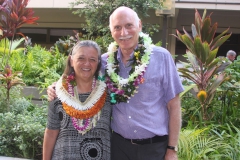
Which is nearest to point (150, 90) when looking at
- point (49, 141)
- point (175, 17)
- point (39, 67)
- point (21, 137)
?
point (49, 141)

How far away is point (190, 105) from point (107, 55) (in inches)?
113

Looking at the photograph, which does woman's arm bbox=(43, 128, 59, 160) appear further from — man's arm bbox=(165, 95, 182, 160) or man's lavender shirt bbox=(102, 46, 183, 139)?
man's arm bbox=(165, 95, 182, 160)

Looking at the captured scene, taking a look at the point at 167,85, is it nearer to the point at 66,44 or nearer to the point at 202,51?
the point at 202,51

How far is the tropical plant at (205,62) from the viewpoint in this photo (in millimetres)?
4629

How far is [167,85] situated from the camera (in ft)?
8.34

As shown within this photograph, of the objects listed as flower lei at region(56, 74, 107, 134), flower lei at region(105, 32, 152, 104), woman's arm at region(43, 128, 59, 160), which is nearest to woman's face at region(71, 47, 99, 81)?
flower lei at region(56, 74, 107, 134)

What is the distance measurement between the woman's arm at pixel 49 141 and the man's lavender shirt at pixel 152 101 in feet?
1.77

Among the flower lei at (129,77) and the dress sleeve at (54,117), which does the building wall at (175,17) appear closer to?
the flower lei at (129,77)

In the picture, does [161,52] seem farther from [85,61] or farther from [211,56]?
[211,56]

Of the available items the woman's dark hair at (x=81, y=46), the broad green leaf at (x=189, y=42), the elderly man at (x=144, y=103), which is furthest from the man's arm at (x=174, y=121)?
the broad green leaf at (x=189, y=42)

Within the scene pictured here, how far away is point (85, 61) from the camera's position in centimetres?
252

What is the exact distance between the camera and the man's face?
8.39 ft

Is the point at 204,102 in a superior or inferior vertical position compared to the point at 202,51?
inferior

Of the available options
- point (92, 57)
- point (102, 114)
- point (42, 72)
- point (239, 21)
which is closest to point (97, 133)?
point (102, 114)
